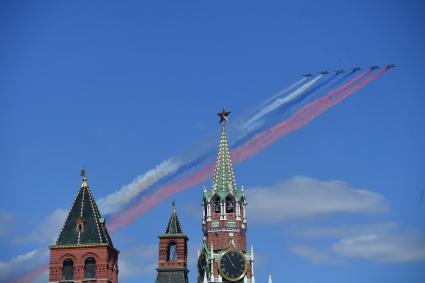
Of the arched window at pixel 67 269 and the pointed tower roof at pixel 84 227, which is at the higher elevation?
the pointed tower roof at pixel 84 227

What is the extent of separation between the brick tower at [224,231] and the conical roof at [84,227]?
76.6 feet

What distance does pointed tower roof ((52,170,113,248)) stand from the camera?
Answer: 14100cm

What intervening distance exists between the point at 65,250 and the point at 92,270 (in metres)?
4.61

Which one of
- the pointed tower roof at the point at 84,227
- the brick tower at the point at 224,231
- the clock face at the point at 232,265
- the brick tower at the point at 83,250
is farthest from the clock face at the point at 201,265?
the pointed tower roof at the point at 84,227

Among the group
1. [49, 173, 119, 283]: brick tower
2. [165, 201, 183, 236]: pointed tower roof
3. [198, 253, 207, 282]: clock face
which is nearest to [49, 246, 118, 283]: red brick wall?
[49, 173, 119, 283]: brick tower

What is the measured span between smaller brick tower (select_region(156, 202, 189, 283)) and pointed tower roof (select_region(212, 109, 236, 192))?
16135mm

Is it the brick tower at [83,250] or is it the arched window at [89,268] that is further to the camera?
the arched window at [89,268]

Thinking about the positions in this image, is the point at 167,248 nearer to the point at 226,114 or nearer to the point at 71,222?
the point at 71,222

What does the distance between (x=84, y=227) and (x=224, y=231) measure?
29.0 meters

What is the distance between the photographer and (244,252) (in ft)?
537

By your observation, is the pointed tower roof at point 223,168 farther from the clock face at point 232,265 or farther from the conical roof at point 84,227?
the conical roof at point 84,227

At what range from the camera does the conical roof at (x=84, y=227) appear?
141 metres

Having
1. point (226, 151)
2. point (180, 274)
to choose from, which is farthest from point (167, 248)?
point (226, 151)

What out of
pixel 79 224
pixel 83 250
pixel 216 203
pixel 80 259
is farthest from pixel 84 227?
pixel 216 203
